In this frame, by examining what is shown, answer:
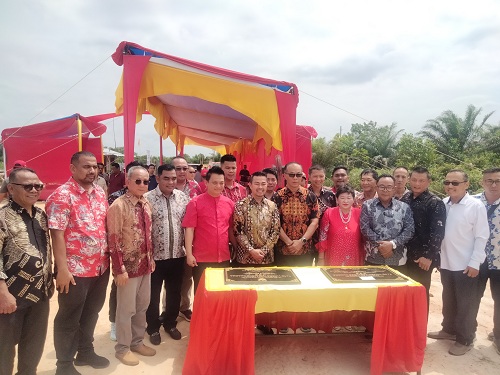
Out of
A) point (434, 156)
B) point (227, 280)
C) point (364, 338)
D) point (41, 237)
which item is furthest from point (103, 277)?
point (434, 156)

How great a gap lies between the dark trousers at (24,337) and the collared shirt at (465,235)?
341 centimetres

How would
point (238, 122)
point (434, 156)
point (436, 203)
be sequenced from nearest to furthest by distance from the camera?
point (436, 203) < point (238, 122) < point (434, 156)

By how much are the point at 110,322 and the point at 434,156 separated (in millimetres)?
14942

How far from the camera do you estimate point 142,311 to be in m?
2.81

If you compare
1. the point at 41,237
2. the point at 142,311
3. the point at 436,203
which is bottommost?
the point at 142,311

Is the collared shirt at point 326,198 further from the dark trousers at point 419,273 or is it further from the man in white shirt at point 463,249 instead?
the man in white shirt at point 463,249

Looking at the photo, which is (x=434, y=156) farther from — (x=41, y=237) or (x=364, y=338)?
(x=41, y=237)

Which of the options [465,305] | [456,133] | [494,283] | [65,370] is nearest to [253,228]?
[65,370]

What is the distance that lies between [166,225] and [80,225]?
780mm

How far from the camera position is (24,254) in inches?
79.4

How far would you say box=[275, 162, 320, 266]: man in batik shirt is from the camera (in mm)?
3172

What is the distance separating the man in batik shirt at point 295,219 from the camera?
3.17 m

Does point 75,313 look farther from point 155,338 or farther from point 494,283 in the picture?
point 494,283

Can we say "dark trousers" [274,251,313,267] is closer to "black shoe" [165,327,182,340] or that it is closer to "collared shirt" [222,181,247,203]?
"collared shirt" [222,181,247,203]
